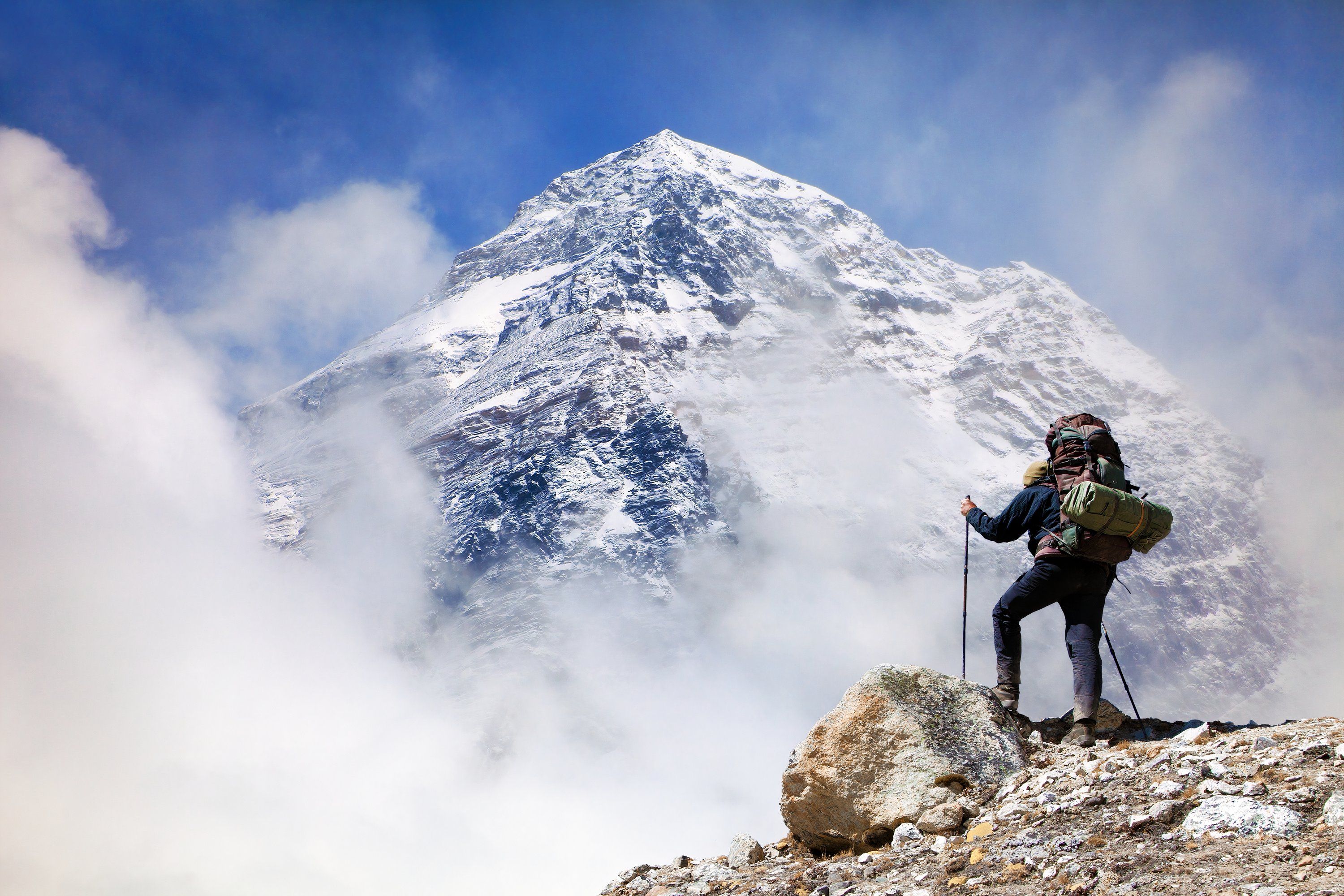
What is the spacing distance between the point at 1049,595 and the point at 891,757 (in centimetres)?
203

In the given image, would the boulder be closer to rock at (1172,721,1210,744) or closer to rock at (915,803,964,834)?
rock at (915,803,964,834)

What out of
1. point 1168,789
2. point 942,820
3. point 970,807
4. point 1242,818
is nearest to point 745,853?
point 942,820

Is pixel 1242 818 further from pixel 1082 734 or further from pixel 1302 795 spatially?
pixel 1082 734

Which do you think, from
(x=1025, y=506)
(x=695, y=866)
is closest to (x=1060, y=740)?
(x=1025, y=506)

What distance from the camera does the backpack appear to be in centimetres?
686

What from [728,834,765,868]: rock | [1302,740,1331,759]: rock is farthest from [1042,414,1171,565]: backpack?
[728,834,765,868]: rock

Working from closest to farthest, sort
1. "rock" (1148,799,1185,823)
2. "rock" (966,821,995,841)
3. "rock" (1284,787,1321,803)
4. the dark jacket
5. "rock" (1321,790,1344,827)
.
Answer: "rock" (1321,790,1344,827)
"rock" (1284,787,1321,803)
"rock" (1148,799,1185,823)
"rock" (966,821,995,841)
the dark jacket

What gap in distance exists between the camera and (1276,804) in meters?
4.55

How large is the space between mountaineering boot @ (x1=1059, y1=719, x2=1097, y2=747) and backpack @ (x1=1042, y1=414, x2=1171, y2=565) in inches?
53.8

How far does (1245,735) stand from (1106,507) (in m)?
1.89

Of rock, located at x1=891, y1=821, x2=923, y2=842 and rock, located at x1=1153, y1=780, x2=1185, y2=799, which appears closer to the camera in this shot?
rock, located at x1=1153, y1=780, x2=1185, y2=799

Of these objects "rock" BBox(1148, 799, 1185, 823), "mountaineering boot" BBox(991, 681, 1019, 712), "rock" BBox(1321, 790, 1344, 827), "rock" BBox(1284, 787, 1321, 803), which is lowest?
"rock" BBox(1321, 790, 1344, 827)

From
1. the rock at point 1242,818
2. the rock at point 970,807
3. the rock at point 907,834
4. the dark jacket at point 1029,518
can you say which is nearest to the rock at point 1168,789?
the rock at point 1242,818

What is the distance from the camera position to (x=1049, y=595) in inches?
287
